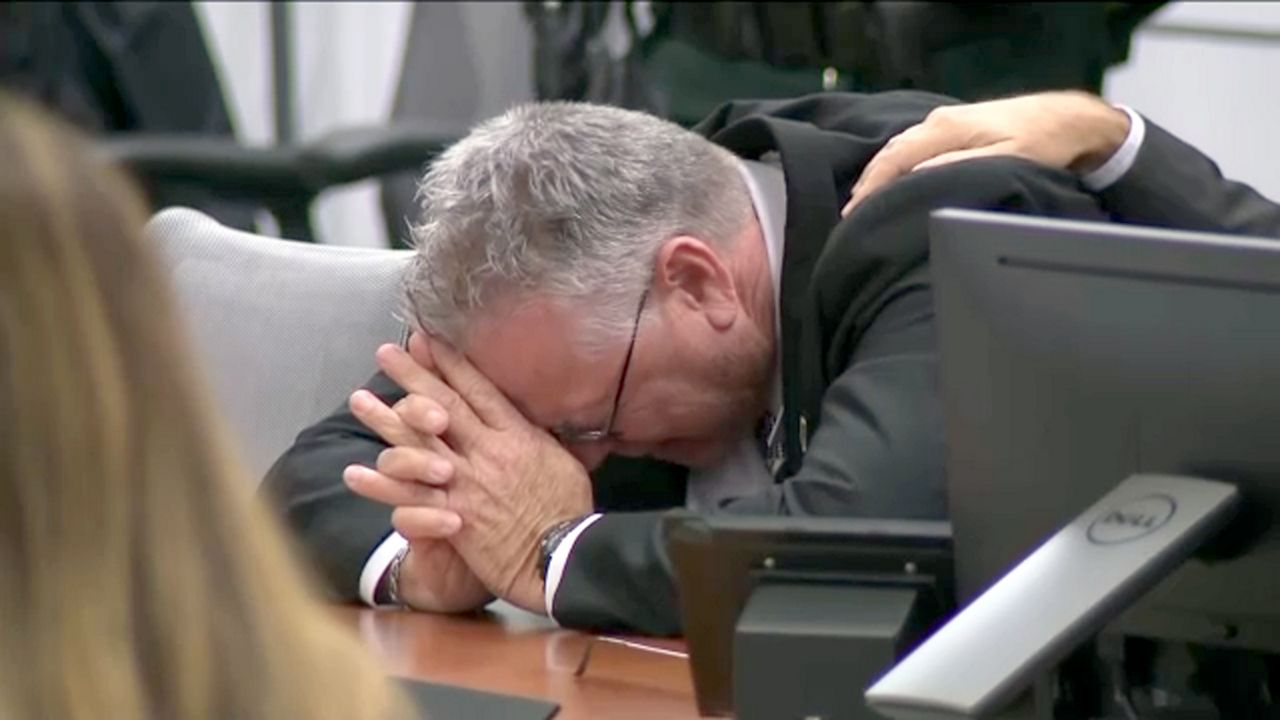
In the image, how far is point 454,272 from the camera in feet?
7.11

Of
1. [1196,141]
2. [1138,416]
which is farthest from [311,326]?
[1196,141]

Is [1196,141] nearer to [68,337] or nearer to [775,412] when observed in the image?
[775,412]

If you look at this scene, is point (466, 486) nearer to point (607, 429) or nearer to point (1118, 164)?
point (607, 429)

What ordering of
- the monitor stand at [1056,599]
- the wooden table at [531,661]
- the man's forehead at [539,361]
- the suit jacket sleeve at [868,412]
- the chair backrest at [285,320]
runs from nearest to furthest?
the monitor stand at [1056,599] → the wooden table at [531,661] → the suit jacket sleeve at [868,412] → the man's forehead at [539,361] → the chair backrest at [285,320]

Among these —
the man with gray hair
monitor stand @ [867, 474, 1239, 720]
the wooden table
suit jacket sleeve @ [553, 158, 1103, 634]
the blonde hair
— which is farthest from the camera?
the man with gray hair

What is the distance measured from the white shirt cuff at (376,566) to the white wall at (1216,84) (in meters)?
2.48

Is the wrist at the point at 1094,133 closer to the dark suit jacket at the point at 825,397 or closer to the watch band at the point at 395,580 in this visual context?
the dark suit jacket at the point at 825,397

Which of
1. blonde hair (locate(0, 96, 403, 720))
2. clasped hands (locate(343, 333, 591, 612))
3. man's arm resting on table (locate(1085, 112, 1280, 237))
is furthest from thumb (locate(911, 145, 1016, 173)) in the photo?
blonde hair (locate(0, 96, 403, 720))

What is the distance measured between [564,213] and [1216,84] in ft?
8.41

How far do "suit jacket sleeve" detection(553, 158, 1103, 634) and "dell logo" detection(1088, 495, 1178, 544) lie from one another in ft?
→ 1.64

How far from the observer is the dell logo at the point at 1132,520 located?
141 cm

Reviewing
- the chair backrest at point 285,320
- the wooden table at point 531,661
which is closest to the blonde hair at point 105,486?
the wooden table at point 531,661

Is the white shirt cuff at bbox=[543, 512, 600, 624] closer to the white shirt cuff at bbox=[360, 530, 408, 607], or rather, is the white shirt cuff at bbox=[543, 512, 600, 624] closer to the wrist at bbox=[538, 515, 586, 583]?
the wrist at bbox=[538, 515, 586, 583]

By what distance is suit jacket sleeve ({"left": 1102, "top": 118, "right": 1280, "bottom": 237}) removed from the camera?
224cm
